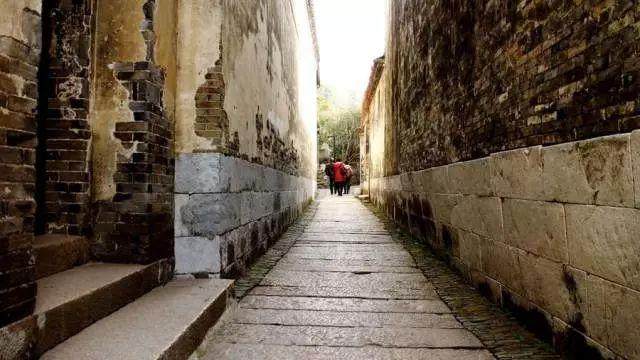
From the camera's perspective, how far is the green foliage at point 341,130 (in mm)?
33537

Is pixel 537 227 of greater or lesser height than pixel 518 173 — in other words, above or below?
below

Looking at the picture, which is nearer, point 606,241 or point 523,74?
point 606,241

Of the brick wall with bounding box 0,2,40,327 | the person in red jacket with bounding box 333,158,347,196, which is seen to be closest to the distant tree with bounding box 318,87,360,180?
the person in red jacket with bounding box 333,158,347,196

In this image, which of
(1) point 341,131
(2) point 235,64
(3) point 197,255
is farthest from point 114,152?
(1) point 341,131

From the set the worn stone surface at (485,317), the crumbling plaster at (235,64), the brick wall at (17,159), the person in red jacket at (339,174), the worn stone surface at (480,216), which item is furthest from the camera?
the person in red jacket at (339,174)

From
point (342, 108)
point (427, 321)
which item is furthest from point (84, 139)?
point (342, 108)

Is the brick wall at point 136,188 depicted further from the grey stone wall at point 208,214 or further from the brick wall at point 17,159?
the brick wall at point 17,159

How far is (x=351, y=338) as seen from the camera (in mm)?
2689

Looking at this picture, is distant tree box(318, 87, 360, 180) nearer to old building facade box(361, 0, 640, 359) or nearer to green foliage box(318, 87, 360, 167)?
green foliage box(318, 87, 360, 167)

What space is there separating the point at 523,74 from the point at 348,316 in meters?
2.25

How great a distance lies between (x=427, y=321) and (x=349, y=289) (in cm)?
97

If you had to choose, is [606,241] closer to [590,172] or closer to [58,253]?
[590,172]

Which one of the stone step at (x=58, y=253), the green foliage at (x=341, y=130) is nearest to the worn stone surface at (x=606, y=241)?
the stone step at (x=58, y=253)

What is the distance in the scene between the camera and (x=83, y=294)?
7.22 ft
